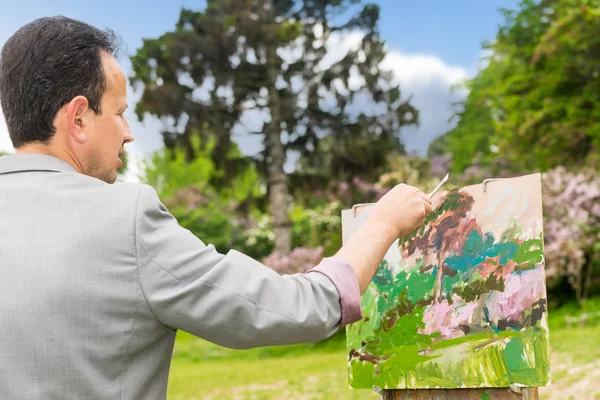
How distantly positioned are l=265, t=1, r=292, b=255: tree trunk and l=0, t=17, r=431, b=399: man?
529 inches

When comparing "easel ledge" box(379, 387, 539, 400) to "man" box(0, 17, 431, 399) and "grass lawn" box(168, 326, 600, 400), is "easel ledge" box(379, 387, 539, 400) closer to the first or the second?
"man" box(0, 17, 431, 399)

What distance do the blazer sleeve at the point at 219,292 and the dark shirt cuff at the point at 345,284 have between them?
2 centimetres

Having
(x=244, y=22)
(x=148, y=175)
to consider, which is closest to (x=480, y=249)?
(x=244, y=22)

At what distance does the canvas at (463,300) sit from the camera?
207 cm

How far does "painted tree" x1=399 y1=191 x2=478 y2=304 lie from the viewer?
2217 mm

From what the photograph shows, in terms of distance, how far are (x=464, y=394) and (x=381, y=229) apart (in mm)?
1144

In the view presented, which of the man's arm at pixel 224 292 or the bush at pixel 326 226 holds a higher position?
the man's arm at pixel 224 292

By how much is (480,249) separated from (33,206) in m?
1.50

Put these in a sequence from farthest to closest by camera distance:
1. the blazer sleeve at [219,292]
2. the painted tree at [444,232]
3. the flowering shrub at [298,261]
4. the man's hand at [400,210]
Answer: the flowering shrub at [298,261], the painted tree at [444,232], the man's hand at [400,210], the blazer sleeve at [219,292]

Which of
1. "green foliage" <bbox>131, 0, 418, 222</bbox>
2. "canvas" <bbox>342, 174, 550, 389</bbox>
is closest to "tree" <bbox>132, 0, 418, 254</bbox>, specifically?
"green foliage" <bbox>131, 0, 418, 222</bbox>

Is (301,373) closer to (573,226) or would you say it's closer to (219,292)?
(573,226)

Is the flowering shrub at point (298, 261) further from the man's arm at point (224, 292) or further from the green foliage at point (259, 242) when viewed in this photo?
the man's arm at point (224, 292)

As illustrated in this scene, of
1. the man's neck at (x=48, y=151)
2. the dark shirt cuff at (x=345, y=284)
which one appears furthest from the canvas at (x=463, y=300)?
the man's neck at (x=48, y=151)

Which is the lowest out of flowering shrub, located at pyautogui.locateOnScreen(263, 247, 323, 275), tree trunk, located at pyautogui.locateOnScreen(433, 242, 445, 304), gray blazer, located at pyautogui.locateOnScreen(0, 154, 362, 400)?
flowering shrub, located at pyautogui.locateOnScreen(263, 247, 323, 275)
